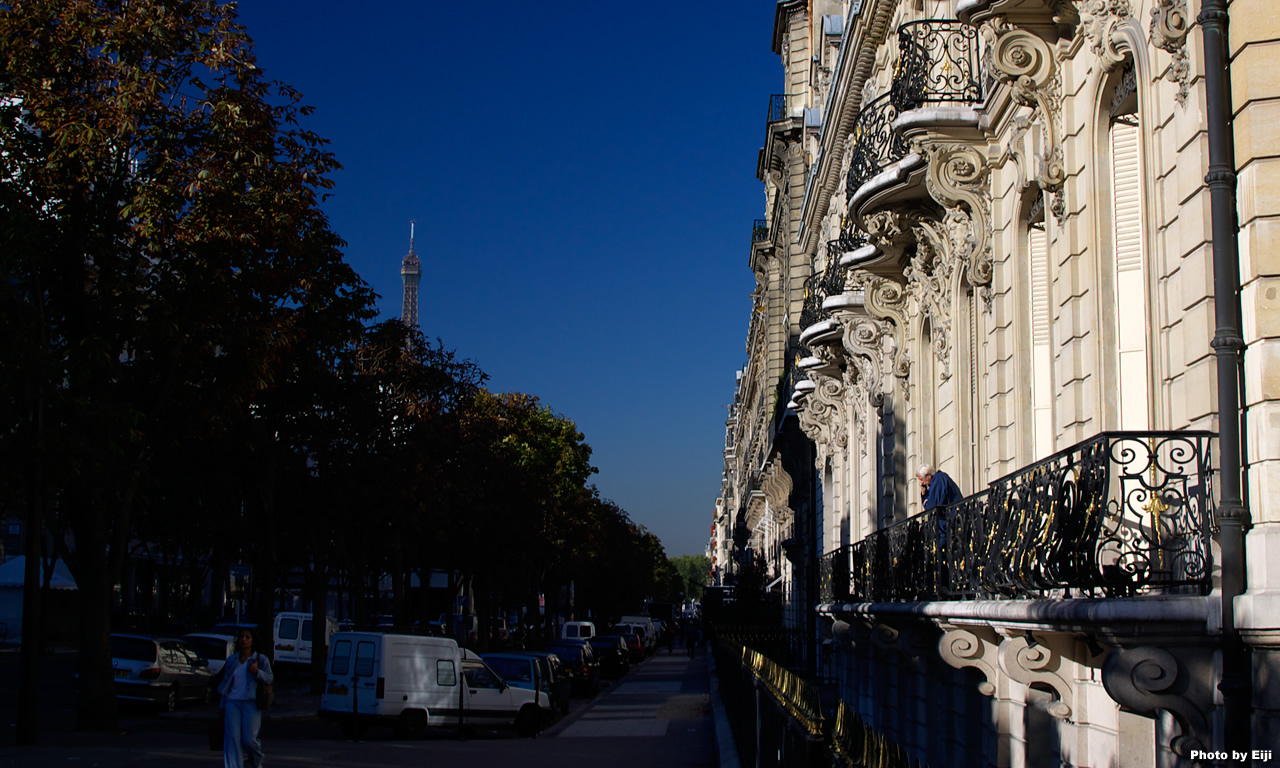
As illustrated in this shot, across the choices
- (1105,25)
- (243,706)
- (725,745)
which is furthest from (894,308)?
(243,706)

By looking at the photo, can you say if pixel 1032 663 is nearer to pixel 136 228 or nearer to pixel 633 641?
pixel 136 228

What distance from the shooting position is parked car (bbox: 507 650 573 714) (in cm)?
2929

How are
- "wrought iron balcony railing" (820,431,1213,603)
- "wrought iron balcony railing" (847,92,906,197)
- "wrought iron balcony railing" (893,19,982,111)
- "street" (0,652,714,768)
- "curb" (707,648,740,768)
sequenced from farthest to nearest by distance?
1. "street" (0,652,714,768)
2. "curb" (707,648,740,768)
3. "wrought iron balcony railing" (847,92,906,197)
4. "wrought iron balcony railing" (893,19,982,111)
5. "wrought iron balcony railing" (820,431,1213,603)

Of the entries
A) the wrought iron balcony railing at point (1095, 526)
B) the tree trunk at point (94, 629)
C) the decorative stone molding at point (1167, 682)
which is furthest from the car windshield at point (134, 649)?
the decorative stone molding at point (1167, 682)

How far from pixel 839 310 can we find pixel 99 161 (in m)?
11.7

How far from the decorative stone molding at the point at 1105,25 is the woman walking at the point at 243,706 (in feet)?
34.1

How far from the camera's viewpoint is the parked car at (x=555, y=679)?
2929cm

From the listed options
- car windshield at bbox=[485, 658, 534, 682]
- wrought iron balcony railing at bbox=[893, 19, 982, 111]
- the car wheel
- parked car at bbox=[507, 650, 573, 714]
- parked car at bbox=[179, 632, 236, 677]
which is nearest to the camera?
wrought iron balcony railing at bbox=[893, 19, 982, 111]

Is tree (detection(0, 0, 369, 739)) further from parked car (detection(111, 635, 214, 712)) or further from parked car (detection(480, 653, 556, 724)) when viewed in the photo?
parked car (detection(480, 653, 556, 724))

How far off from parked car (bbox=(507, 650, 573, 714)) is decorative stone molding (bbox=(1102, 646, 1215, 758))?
21.7 m

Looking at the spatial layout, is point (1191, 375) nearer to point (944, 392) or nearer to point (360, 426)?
point (944, 392)

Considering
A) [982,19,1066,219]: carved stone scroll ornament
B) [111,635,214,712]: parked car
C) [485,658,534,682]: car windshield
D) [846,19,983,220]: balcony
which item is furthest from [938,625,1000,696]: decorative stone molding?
[111,635,214,712]: parked car

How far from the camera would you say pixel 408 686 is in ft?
80.2

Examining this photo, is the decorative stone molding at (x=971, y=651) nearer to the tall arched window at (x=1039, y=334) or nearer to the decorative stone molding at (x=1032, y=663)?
the decorative stone molding at (x=1032, y=663)
